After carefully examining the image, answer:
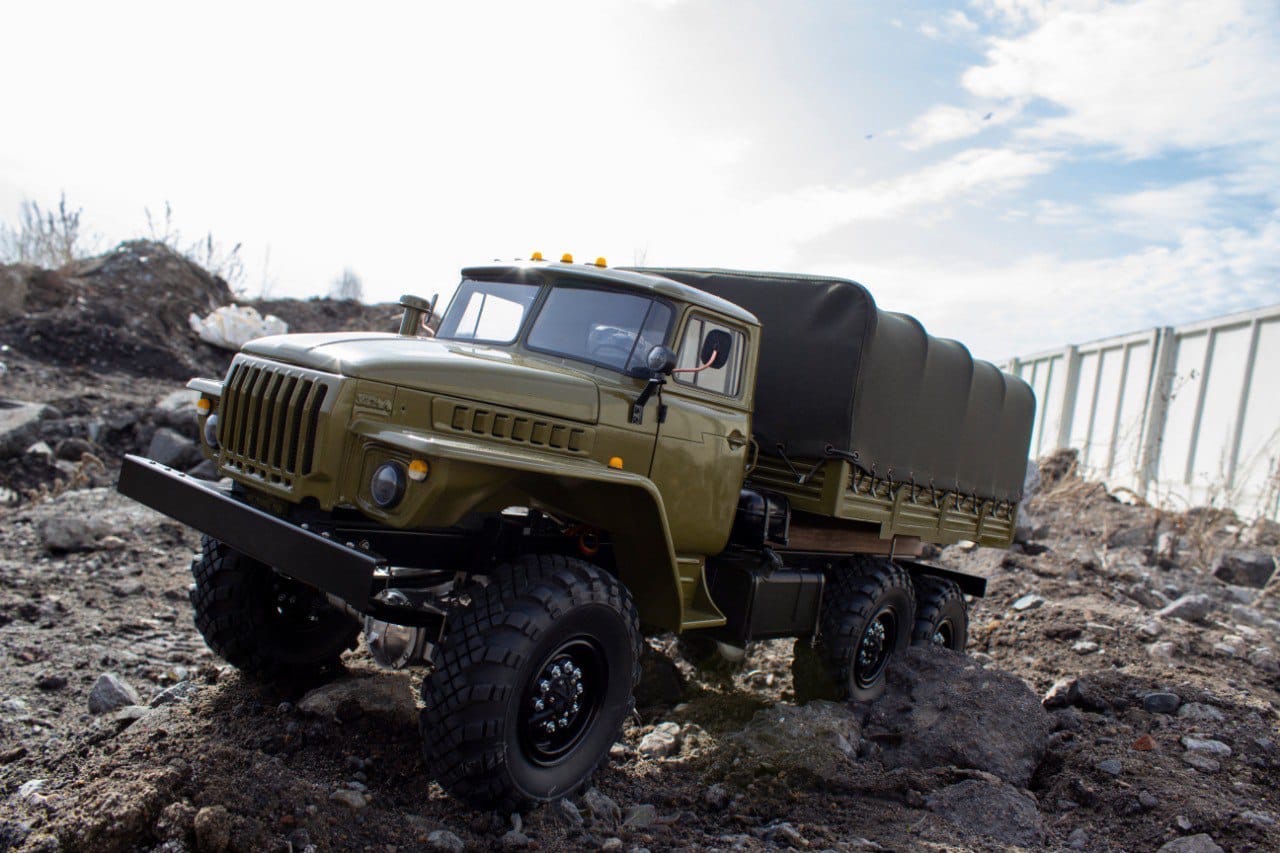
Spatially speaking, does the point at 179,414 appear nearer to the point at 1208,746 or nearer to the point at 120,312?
the point at 120,312

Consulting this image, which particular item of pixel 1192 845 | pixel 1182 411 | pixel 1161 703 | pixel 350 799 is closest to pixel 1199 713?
pixel 1161 703

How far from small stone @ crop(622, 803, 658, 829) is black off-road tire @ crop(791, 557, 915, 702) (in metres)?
1.94

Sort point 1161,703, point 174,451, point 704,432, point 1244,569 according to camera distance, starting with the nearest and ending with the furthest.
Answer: point 704,432 < point 1161,703 < point 174,451 < point 1244,569

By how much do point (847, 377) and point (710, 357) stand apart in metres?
0.99

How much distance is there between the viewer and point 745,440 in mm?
4832

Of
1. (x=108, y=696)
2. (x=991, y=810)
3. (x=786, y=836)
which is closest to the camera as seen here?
(x=786, y=836)

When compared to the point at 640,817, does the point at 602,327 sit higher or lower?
higher

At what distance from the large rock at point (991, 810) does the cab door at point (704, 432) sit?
1.58 m

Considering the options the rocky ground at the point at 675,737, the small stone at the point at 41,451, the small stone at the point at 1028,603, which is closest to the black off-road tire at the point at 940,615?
the rocky ground at the point at 675,737

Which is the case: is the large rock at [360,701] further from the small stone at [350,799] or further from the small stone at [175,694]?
the small stone at [350,799]

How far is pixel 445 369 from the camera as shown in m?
3.60

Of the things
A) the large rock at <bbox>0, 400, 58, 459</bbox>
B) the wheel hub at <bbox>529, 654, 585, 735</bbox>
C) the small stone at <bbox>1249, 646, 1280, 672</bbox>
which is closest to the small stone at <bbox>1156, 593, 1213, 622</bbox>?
the small stone at <bbox>1249, 646, 1280, 672</bbox>

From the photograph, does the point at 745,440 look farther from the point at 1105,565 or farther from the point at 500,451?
the point at 1105,565

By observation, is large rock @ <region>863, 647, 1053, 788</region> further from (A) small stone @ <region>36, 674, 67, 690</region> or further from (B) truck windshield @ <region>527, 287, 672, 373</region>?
(A) small stone @ <region>36, 674, 67, 690</region>
